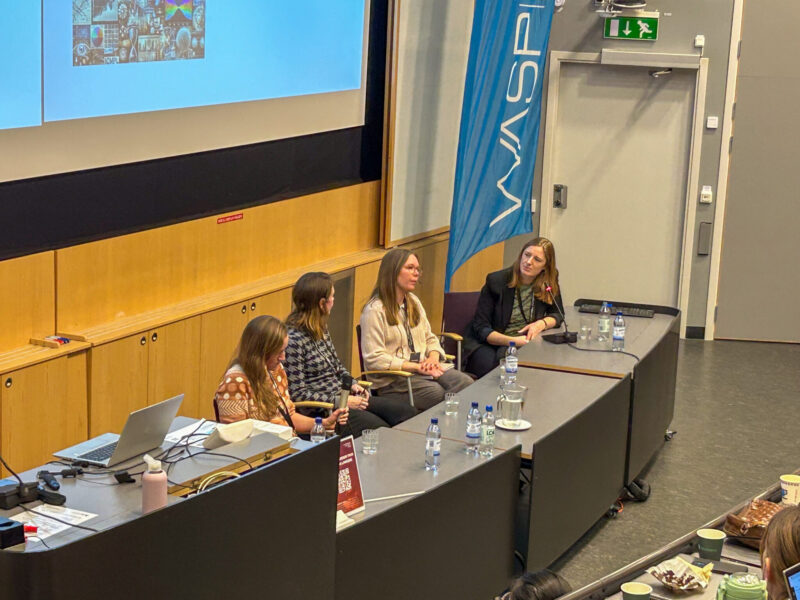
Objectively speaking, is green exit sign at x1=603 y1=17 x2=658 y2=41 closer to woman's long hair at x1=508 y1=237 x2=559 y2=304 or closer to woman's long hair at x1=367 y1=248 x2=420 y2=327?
woman's long hair at x1=508 y1=237 x2=559 y2=304

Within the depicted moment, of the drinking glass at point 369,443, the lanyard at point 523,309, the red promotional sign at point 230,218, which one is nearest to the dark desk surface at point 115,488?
the drinking glass at point 369,443

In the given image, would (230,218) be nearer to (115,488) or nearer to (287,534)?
(115,488)

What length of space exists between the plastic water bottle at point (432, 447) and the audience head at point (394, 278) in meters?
1.57

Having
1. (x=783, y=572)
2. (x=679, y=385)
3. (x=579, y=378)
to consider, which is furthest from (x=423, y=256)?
(x=783, y=572)

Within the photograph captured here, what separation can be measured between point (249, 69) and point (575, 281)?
4.31 m

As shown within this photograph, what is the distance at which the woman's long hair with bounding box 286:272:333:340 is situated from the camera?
5.24 m

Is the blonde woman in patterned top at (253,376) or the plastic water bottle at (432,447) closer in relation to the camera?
the plastic water bottle at (432,447)

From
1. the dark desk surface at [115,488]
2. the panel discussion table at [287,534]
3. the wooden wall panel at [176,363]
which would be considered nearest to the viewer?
the panel discussion table at [287,534]

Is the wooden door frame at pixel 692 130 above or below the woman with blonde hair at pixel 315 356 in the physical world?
above

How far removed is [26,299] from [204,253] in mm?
1249

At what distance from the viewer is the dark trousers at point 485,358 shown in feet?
21.0

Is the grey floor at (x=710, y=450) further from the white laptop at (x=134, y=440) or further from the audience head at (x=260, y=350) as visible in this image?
the white laptop at (x=134, y=440)

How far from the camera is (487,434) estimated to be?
448 cm

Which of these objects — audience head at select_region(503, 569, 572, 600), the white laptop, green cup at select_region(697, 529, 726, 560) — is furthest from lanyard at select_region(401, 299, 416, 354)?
audience head at select_region(503, 569, 572, 600)
